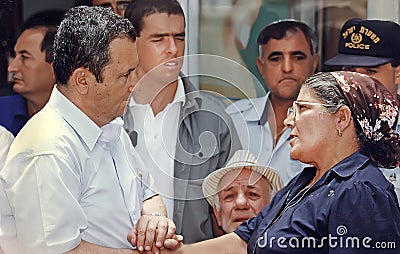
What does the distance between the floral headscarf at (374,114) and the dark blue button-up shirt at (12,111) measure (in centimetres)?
94

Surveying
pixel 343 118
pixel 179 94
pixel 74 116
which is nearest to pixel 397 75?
pixel 343 118

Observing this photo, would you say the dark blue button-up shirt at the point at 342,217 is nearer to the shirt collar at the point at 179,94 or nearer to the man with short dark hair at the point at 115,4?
the shirt collar at the point at 179,94

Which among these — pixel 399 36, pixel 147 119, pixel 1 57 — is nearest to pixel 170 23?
pixel 147 119

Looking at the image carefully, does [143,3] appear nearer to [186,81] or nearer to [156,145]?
[186,81]

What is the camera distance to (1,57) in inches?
90.3

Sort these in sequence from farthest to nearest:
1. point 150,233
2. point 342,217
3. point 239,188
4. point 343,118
Answer: point 239,188
point 150,233
point 343,118
point 342,217

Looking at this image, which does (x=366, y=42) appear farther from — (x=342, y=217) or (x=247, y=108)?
(x=342, y=217)

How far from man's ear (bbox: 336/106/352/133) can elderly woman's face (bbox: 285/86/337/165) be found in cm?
1

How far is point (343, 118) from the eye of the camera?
2.06m

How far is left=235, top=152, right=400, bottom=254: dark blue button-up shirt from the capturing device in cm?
195

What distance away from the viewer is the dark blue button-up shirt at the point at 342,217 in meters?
1.95

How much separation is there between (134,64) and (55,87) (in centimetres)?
23

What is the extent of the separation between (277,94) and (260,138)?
0.17m

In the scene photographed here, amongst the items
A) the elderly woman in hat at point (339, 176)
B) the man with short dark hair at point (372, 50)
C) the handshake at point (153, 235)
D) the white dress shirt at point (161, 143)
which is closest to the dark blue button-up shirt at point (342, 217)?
the elderly woman in hat at point (339, 176)
